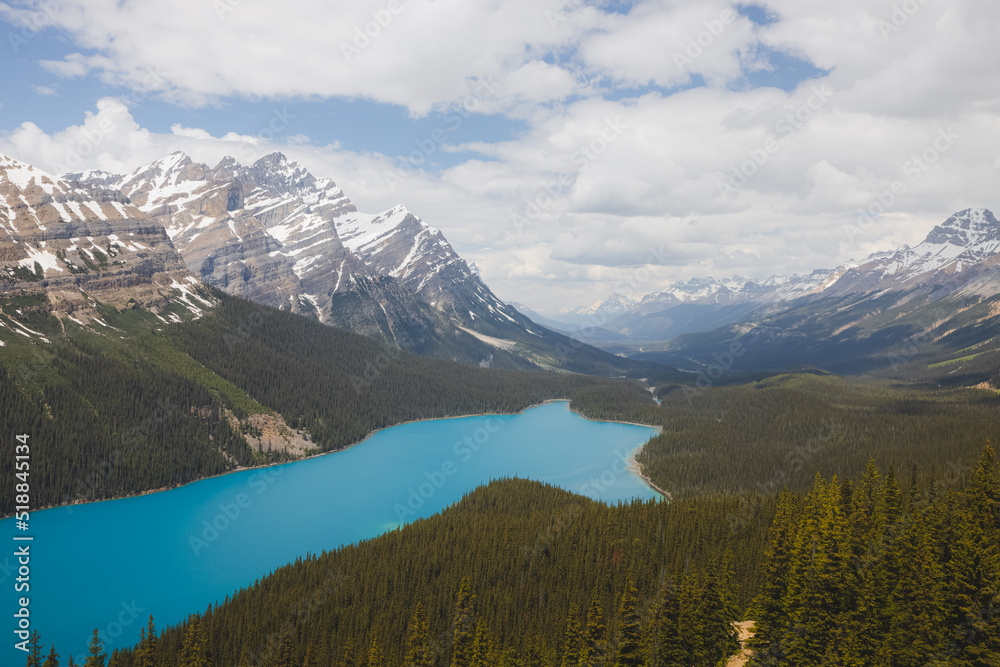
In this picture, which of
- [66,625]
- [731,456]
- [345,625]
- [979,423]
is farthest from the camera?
[731,456]

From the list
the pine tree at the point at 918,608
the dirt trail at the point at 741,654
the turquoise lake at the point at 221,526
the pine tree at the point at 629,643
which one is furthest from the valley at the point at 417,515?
the dirt trail at the point at 741,654

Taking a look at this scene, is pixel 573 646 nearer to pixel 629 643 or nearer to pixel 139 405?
pixel 629 643

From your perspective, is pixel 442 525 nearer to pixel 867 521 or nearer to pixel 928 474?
pixel 867 521

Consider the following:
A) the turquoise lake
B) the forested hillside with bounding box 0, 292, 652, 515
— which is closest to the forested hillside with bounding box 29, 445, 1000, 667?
the turquoise lake

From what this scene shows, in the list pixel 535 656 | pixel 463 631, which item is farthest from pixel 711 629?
pixel 463 631

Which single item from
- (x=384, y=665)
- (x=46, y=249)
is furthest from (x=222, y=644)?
(x=46, y=249)

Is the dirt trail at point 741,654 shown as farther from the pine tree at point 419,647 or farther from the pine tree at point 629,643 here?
the pine tree at point 419,647
